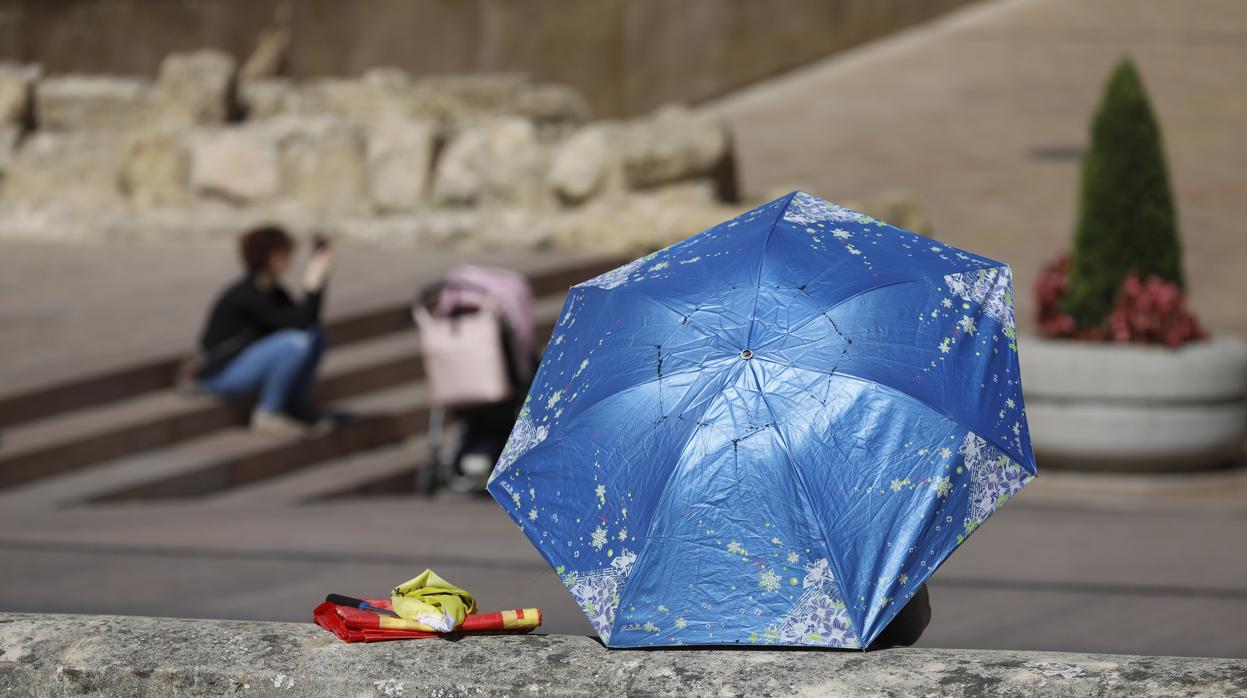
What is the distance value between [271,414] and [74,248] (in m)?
5.16

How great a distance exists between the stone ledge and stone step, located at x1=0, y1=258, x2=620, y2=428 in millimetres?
4889

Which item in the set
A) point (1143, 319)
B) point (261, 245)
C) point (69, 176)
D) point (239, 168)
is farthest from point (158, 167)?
point (1143, 319)

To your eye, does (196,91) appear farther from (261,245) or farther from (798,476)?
(798,476)

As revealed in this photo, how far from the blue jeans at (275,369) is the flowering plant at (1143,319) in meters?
3.85

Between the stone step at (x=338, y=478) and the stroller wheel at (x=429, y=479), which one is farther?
the stroller wheel at (x=429, y=479)

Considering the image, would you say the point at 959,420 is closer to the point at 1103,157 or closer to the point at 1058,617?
the point at 1058,617

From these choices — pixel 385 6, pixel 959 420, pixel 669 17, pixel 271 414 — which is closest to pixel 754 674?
pixel 959 420

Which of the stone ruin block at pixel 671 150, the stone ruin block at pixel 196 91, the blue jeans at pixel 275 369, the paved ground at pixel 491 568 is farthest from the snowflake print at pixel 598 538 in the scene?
the stone ruin block at pixel 196 91

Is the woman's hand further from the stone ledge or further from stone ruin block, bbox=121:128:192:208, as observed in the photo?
stone ruin block, bbox=121:128:192:208

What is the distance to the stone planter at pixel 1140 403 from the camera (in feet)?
26.9

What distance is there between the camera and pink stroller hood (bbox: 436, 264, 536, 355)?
7.94 meters

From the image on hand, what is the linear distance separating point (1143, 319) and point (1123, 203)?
60cm

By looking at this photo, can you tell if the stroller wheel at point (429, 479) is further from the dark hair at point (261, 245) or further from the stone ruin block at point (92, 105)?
the stone ruin block at point (92, 105)

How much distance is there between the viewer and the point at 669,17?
811 inches
